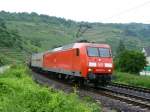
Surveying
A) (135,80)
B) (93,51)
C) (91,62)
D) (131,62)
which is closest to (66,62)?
(93,51)

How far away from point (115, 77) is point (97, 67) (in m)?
13.2

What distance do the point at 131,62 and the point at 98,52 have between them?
139 ft

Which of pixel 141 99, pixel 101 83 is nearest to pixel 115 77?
pixel 101 83

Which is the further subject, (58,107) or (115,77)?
(115,77)

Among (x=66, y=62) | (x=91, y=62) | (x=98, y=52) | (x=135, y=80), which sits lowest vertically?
(x=135, y=80)

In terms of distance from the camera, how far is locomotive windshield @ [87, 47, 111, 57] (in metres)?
26.3

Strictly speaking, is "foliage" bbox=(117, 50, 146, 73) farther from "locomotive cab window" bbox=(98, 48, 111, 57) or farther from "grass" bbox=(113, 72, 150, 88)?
"locomotive cab window" bbox=(98, 48, 111, 57)

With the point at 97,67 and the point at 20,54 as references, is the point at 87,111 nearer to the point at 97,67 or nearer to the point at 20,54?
the point at 97,67

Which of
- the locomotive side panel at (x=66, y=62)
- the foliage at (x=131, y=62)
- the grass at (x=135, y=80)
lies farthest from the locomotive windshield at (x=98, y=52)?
the foliage at (x=131, y=62)

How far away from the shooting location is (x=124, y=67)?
6806 cm

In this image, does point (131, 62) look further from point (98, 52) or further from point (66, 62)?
point (98, 52)

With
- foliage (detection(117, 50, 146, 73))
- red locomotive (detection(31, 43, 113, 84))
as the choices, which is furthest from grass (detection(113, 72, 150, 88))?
foliage (detection(117, 50, 146, 73))

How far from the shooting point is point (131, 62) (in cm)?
6844

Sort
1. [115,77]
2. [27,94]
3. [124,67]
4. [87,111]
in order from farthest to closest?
[124,67] < [115,77] < [27,94] < [87,111]
